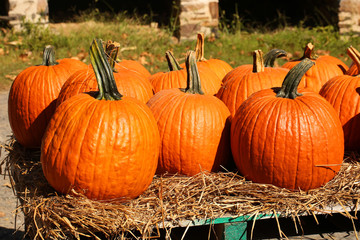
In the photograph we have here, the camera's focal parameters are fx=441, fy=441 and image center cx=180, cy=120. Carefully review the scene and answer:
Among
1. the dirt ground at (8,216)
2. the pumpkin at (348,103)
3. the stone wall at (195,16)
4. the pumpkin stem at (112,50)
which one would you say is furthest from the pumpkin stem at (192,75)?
the stone wall at (195,16)

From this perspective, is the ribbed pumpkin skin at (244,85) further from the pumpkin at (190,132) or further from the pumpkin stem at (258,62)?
the pumpkin at (190,132)

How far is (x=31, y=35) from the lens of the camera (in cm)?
816

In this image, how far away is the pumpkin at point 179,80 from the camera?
2993mm

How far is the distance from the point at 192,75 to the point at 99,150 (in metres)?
0.79

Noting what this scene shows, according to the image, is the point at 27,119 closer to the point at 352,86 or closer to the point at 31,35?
the point at 352,86

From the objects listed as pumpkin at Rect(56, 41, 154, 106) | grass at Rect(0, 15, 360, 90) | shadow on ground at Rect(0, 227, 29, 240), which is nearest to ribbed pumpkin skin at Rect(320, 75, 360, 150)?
pumpkin at Rect(56, 41, 154, 106)

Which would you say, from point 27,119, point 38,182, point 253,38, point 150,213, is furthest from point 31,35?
point 150,213

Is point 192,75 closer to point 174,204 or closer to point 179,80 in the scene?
point 179,80

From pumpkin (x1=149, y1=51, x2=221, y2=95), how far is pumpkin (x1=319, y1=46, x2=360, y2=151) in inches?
29.3

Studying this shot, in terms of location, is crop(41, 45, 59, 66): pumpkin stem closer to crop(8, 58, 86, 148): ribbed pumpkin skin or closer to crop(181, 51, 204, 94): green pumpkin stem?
crop(8, 58, 86, 148): ribbed pumpkin skin

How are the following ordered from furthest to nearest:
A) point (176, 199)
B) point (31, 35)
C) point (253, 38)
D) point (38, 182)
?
point (253, 38) → point (31, 35) → point (38, 182) → point (176, 199)

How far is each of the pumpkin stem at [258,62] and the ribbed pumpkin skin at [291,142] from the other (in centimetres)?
58

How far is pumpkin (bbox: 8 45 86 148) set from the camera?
2934 mm

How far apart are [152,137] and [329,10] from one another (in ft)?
25.3
